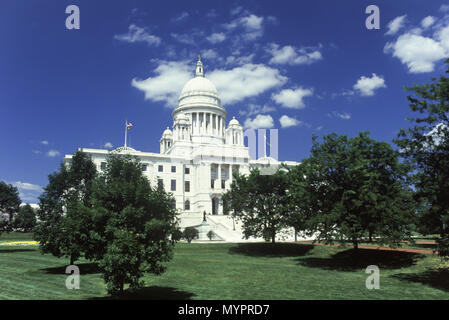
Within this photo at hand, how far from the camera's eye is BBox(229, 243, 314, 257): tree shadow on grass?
37375 mm

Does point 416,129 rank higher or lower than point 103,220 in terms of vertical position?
higher

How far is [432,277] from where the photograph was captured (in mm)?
22078

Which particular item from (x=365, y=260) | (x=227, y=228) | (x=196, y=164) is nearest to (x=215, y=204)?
(x=196, y=164)

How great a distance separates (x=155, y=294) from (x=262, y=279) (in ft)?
23.1

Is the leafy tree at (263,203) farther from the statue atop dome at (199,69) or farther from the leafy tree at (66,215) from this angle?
the statue atop dome at (199,69)

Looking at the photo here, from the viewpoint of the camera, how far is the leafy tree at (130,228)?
13875mm

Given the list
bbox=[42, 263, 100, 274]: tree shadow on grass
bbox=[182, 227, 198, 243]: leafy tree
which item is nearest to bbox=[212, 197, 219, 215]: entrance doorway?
bbox=[182, 227, 198, 243]: leafy tree

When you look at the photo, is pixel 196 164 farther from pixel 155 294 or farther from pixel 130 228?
pixel 130 228

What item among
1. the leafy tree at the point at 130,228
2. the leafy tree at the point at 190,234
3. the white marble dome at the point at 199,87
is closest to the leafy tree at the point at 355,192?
the leafy tree at the point at 130,228
